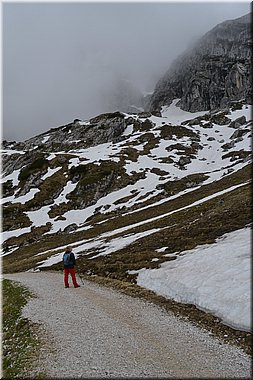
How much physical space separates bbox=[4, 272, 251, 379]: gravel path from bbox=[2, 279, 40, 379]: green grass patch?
0.54m

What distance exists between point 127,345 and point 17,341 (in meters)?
4.76

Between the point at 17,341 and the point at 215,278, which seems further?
the point at 215,278

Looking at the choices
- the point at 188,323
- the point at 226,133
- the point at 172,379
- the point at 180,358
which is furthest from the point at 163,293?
the point at 226,133

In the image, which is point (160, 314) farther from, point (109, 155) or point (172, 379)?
point (109, 155)

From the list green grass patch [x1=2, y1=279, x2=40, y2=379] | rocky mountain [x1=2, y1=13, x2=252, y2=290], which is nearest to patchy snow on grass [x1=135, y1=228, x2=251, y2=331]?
rocky mountain [x1=2, y1=13, x2=252, y2=290]

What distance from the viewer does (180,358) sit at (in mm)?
11781

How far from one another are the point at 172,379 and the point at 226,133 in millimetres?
133326

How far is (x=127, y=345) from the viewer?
512 inches

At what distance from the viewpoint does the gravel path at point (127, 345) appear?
10938 mm

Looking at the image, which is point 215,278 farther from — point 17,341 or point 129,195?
point 129,195

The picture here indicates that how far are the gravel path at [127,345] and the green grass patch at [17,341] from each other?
0.54 m

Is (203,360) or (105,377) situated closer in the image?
(105,377)

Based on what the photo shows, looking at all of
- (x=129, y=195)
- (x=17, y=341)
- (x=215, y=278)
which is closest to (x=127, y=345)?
(x=17, y=341)

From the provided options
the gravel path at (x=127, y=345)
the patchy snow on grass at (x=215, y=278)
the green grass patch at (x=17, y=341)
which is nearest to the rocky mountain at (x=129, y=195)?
the patchy snow on grass at (x=215, y=278)
